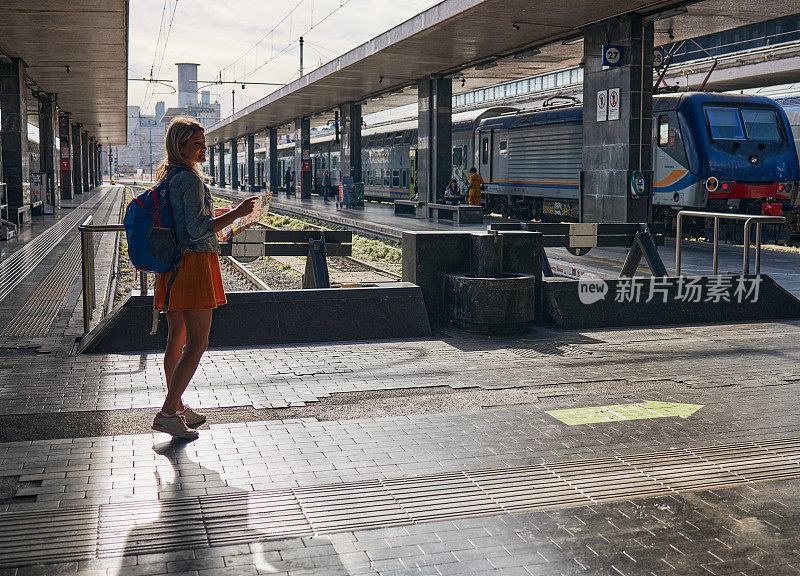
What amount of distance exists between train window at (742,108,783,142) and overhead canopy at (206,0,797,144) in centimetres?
203

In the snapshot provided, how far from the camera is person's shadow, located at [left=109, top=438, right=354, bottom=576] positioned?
3.45 metres

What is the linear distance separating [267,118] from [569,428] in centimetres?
4603

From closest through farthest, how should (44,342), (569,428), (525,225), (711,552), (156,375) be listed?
(711,552), (569,428), (156,375), (44,342), (525,225)

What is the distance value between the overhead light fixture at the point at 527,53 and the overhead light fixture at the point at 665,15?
17.4 feet

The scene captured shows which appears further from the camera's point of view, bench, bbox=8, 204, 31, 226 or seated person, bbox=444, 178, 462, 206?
seated person, bbox=444, 178, 462, 206

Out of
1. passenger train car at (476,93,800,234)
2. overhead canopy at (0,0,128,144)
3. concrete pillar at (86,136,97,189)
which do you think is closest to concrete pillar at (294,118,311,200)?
overhead canopy at (0,0,128,144)

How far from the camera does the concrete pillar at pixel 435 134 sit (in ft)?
93.2

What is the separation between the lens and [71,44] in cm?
2358

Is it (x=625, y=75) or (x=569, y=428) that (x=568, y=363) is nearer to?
(x=569, y=428)

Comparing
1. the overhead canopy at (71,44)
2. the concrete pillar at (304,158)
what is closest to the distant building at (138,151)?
the concrete pillar at (304,158)

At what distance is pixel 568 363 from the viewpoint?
23.6 ft

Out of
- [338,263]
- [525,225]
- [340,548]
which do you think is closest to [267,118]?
[338,263]

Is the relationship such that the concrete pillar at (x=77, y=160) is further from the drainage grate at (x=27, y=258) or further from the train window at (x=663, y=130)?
the train window at (x=663, y=130)

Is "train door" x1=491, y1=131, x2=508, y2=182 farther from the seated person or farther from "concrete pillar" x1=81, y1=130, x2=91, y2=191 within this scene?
"concrete pillar" x1=81, y1=130, x2=91, y2=191
